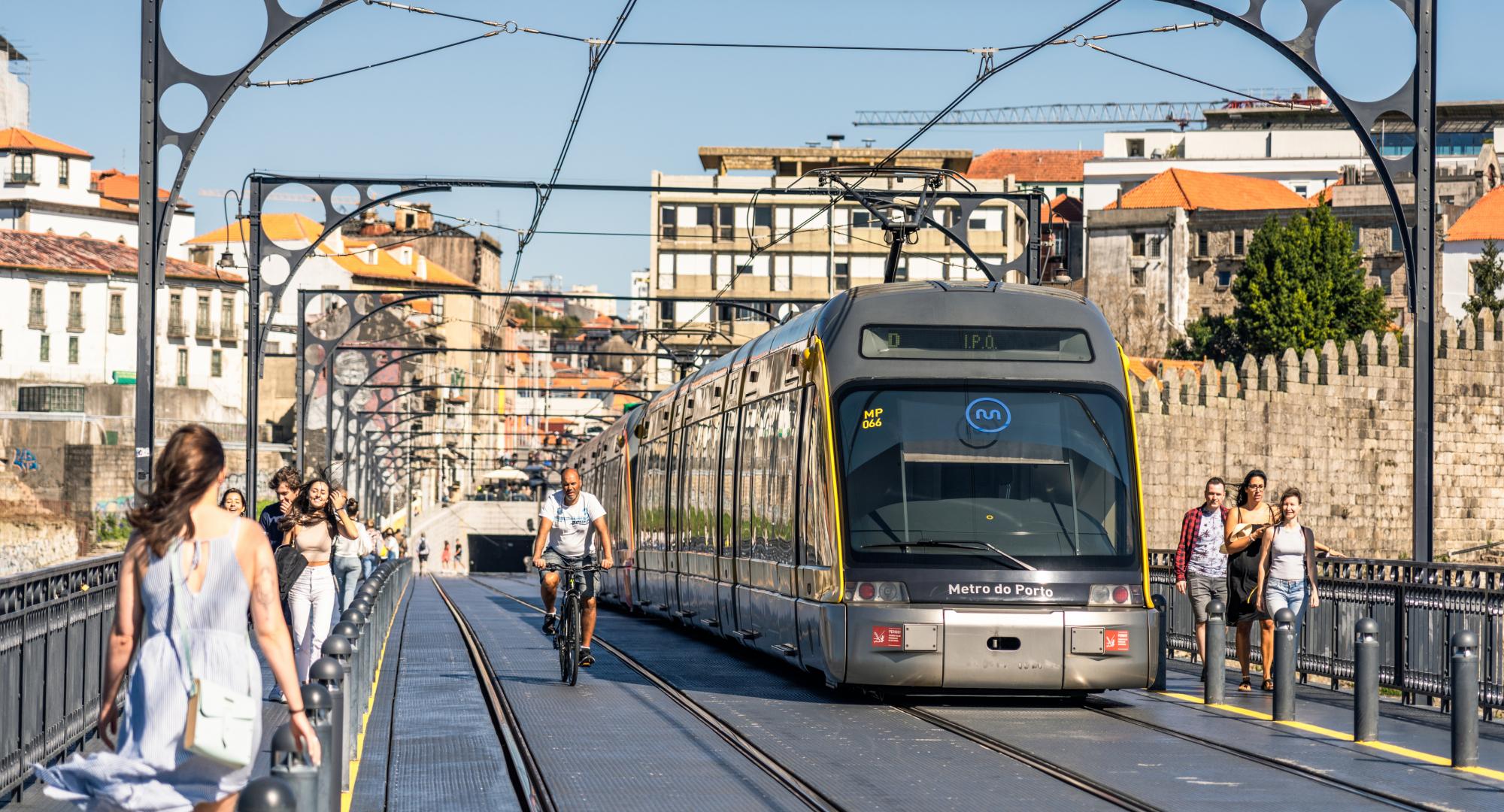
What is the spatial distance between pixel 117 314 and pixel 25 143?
54.5 ft

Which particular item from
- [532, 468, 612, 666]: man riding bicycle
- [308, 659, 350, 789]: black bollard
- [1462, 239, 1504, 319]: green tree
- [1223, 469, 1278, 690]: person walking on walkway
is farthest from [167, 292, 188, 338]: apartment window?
[308, 659, 350, 789]: black bollard

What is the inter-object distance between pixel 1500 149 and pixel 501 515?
68110 mm

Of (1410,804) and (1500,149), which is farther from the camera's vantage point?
(1500,149)

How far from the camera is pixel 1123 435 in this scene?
47.1 feet

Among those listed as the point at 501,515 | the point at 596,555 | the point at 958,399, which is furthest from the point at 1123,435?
the point at 501,515

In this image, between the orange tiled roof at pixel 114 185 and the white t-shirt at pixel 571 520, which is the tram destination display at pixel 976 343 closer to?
the white t-shirt at pixel 571 520

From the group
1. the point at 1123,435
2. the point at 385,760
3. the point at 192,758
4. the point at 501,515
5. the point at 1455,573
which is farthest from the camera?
the point at 501,515

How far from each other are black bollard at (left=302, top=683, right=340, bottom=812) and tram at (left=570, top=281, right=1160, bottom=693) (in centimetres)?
675

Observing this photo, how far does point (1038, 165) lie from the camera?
5969 inches

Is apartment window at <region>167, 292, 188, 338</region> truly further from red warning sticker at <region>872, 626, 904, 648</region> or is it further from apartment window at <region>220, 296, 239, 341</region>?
red warning sticker at <region>872, 626, 904, 648</region>

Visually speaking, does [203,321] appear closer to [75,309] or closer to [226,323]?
[226,323]

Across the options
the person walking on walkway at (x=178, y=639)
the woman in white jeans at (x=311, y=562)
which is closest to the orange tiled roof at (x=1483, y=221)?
the woman in white jeans at (x=311, y=562)

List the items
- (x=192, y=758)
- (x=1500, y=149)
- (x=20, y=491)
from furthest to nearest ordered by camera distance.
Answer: (x=1500, y=149)
(x=20, y=491)
(x=192, y=758)

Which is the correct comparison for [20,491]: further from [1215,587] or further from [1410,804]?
[1410,804]
